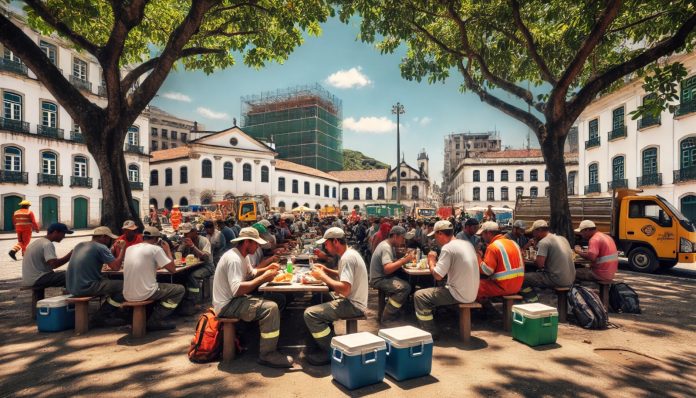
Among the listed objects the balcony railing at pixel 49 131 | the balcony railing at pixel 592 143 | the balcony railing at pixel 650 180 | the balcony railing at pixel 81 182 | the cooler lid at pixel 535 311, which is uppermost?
the balcony railing at pixel 49 131

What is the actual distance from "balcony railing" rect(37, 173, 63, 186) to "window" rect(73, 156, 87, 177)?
4.26 ft

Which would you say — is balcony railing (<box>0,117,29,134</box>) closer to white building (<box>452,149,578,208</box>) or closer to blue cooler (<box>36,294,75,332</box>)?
blue cooler (<box>36,294,75,332</box>)

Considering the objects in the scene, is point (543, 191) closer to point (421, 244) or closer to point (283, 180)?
point (283, 180)

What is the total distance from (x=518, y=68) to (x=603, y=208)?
5.62m

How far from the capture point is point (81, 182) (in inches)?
1046

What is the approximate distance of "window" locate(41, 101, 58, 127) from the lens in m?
24.5

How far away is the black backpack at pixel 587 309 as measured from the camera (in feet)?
18.1

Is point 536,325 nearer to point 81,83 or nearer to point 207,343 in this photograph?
point 207,343

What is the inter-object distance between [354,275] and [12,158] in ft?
97.1

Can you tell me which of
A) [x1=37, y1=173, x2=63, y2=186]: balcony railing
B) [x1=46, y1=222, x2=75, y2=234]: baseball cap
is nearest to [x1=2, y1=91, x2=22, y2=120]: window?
[x1=37, y1=173, x2=63, y2=186]: balcony railing

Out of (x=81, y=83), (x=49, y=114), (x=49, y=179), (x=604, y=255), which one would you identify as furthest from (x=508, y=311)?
(x=81, y=83)

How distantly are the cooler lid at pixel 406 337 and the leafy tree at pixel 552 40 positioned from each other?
6.79 meters

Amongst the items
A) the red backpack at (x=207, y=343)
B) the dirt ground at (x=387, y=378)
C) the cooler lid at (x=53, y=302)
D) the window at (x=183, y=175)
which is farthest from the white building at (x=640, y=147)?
the window at (x=183, y=175)

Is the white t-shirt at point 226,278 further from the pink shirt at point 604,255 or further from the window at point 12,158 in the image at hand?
the window at point 12,158
